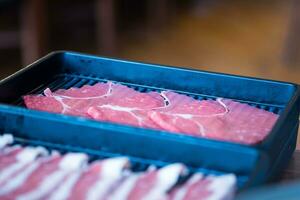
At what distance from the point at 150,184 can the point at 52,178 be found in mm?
144

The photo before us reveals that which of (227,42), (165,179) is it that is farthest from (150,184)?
(227,42)

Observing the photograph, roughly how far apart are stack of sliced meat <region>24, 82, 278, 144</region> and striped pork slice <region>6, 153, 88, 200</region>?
0.50 feet

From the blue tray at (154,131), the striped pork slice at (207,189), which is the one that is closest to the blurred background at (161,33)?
the blue tray at (154,131)

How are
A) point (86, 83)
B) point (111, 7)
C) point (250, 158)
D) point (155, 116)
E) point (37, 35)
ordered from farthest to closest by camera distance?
1. point (111, 7)
2. point (37, 35)
3. point (86, 83)
4. point (155, 116)
5. point (250, 158)

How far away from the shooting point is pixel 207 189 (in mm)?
764

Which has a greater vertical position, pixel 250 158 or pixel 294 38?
pixel 250 158

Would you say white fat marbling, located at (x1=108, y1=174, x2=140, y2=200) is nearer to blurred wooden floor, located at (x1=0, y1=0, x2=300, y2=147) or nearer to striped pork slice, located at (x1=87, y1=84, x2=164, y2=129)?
striped pork slice, located at (x1=87, y1=84, x2=164, y2=129)

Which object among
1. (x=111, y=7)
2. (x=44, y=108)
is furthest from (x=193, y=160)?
(x=111, y=7)

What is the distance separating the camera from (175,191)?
78 centimetres

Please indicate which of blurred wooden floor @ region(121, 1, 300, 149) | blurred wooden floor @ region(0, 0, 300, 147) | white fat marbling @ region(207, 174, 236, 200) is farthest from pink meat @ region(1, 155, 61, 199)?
blurred wooden floor @ region(121, 1, 300, 149)

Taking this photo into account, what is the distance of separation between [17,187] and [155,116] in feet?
0.94

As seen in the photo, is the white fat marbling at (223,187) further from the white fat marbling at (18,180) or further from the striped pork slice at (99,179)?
the white fat marbling at (18,180)

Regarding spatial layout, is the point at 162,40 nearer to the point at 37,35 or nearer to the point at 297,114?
the point at 37,35

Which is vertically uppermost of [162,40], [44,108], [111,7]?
[44,108]
